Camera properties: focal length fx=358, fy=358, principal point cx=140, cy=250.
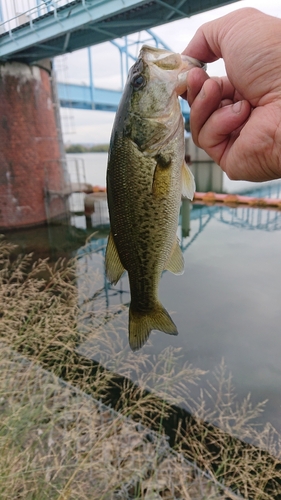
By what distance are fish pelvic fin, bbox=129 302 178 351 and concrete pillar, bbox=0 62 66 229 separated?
38.7 ft

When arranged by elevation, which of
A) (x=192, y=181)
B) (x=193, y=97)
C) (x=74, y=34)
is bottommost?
(x=192, y=181)

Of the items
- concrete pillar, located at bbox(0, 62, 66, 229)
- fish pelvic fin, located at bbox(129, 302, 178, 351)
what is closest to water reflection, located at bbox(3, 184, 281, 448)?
concrete pillar, located at bbox(0, 62, 66, 229)

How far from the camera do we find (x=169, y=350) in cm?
513

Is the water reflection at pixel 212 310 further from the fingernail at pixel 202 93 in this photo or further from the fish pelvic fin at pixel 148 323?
the fingernail at pixel 202 93

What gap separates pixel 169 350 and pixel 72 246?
22.6ft

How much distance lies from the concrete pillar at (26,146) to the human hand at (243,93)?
1164cm

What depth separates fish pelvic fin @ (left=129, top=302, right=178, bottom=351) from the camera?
1.75 m

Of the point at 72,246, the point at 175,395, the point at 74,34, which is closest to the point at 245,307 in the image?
the point at 175,395

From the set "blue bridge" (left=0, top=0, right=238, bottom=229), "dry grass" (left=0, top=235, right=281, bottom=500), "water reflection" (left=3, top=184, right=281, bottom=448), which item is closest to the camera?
"dry grass" (left=0, top=235, right=281, bottom=500)

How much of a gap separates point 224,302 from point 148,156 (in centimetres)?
557

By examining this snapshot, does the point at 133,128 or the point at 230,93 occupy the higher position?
the point at 230,93

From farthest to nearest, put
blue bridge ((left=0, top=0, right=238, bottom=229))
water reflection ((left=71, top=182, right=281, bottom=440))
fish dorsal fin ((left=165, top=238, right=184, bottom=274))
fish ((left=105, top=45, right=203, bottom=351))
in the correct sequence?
blue bridge ((left=0, top=0, right=238, bottom=229)) → water reflection ((left=71, top=182, right=281, bottom=440)) → fish dorsal fin ((left=165, top=238, right=184, bottom=274)) → fish ((left=105, top=45, right=203, bottom=351))

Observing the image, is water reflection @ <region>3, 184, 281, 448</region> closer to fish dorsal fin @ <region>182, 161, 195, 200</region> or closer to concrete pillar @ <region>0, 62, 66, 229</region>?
concrete pillar @ <region>0, 62, 66, 229</region>

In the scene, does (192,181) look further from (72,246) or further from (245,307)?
(72,246)
